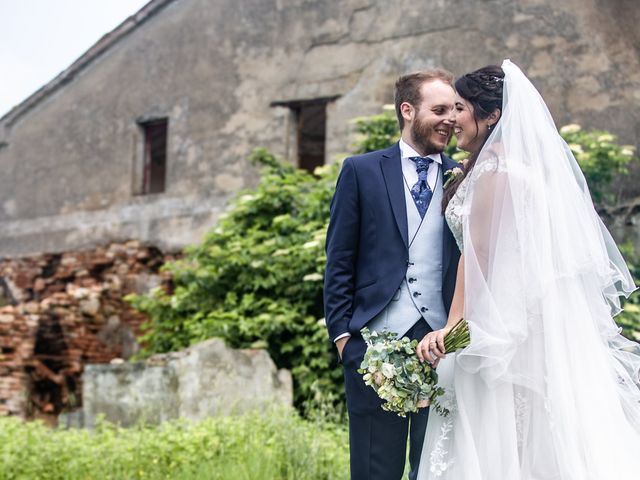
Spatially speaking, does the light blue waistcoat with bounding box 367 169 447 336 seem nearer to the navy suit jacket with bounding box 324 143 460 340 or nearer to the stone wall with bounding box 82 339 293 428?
the navy suit jacket with bounding box 324 143 460 340

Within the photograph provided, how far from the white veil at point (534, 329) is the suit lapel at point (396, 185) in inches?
13.0

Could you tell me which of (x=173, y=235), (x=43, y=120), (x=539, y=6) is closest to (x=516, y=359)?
(x=539, y=6)

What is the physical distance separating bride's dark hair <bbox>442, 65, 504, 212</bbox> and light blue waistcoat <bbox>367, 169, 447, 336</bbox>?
31cm

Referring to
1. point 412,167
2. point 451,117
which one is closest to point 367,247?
point 412,167

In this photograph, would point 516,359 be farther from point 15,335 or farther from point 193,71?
point 193,71

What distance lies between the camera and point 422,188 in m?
3.66

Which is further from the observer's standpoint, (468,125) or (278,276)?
(278,276)

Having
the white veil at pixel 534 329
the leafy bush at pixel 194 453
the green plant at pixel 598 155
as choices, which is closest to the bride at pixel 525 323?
the white veil at pixel 534 329

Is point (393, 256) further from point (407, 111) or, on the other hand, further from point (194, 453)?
point (194, 453)

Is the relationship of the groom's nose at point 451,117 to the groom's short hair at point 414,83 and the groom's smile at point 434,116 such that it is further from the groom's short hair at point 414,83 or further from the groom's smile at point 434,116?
the groom's short hair at point 414,83

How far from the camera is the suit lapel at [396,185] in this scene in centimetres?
355

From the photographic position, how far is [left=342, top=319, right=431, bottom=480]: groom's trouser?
3402mm

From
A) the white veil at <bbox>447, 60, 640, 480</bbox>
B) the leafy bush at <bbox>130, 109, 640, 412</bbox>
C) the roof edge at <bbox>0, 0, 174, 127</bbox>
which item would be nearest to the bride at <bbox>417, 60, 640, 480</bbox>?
the white veil at <bbox>447, 60, 640, 480</bbox>

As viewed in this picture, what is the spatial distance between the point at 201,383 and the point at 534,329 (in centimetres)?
505
